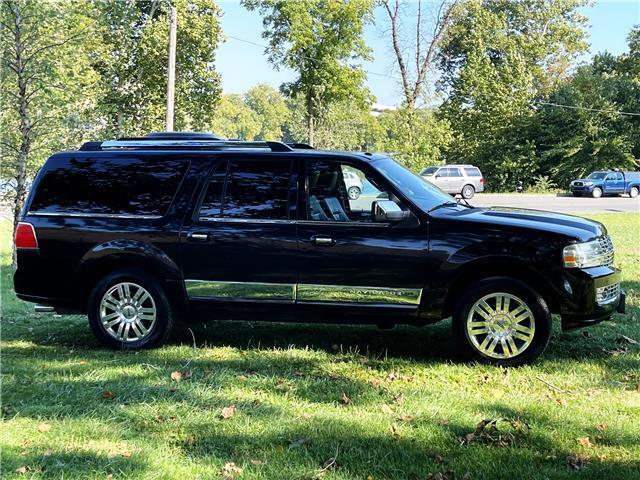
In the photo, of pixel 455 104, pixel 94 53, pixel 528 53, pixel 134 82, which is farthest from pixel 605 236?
pixel 528 53

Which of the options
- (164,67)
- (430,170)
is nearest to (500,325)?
(430,170)

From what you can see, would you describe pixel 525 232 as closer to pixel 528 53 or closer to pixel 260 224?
pixel 260 224

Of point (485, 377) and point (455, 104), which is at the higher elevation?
point (455, 104)

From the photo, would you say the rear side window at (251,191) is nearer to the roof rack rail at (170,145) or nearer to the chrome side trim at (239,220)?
the chrome side trim at (239,220)

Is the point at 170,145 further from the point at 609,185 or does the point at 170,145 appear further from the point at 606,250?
the point at 609,185

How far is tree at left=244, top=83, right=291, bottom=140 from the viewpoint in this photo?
385 feet

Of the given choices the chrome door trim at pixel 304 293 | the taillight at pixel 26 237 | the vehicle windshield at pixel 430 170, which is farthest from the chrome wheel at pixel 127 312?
the vehicle windshield at pixel 430 170

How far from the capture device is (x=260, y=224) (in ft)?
18.2

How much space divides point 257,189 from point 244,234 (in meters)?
0.44

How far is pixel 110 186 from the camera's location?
5914 mm

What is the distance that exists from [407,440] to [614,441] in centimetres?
123

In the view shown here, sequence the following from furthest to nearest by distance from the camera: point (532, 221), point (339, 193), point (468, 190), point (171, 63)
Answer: point (468, 190), point (171, 63), point (339, 193), point (532, 221)

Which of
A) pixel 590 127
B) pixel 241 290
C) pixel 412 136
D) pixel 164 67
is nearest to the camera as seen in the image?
pixel 241 290

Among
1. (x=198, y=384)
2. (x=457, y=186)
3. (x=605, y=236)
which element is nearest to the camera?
(x=198, y=384)
